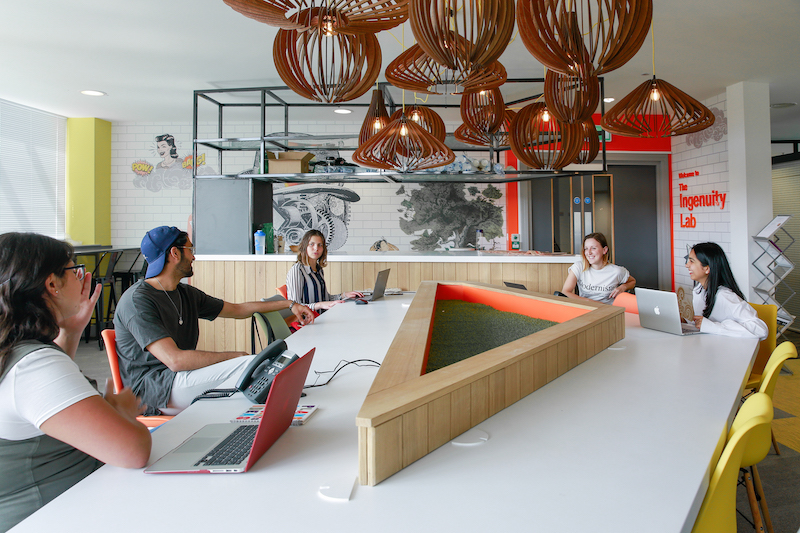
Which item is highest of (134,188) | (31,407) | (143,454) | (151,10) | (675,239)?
(151,10)

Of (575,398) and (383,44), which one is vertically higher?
(383,44)

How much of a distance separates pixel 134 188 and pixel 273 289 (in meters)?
3.52

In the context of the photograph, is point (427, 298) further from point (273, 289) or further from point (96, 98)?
point (96, 98)

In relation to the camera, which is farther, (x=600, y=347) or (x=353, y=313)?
(x=353, y=313)

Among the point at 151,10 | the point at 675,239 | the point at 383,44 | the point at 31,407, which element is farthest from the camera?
the point at 675,239

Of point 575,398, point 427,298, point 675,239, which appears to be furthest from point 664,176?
point 575,398

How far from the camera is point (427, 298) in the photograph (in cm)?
328

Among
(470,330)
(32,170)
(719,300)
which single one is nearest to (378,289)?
(470,330)

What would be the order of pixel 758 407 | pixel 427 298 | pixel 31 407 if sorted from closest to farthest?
pixel 31 407, pixel 758 407, pixel 427 298

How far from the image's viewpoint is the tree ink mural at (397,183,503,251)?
7422mm

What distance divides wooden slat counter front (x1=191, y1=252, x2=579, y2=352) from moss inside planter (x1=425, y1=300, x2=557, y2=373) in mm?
1661

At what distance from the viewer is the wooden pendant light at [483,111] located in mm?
3844

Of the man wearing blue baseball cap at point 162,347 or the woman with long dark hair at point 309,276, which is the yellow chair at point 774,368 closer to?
the man wearing blue baseball cap at point 162,347

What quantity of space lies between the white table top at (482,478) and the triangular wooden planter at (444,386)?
0.05m
